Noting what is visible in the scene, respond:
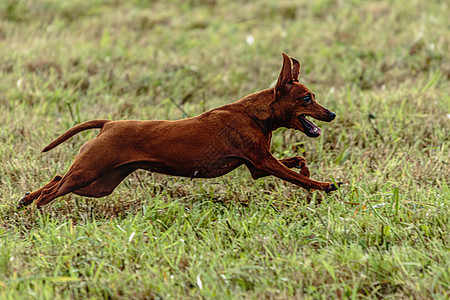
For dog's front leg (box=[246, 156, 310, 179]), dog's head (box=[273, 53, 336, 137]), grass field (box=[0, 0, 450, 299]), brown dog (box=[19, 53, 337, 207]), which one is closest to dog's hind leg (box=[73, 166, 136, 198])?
brown dog (box=[19, 53, 337, 207])

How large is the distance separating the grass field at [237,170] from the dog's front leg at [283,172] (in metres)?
0.24

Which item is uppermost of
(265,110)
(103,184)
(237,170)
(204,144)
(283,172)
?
(265,110)

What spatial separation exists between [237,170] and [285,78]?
124 centimetres

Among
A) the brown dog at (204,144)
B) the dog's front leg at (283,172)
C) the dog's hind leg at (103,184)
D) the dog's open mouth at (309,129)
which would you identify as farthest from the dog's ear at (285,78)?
the dog's hind leg at (103,184)

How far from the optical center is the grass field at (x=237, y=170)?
9.25 ft

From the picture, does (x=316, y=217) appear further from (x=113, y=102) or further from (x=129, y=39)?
(x=129, y=39)

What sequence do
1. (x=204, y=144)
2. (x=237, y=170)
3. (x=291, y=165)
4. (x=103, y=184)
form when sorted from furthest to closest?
(x=237, y=170) → (x=291, y=165) → (x=103, y=184) → (x=204, y=144)

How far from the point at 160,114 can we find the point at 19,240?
2410 mm

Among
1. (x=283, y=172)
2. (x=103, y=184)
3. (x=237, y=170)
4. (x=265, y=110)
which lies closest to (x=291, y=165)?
(x=283, y=172)

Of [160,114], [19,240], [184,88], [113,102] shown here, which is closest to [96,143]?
[19,240]

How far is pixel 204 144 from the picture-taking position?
10.4ft

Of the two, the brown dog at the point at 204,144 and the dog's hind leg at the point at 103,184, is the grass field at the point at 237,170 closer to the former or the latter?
the dog's hind leg at the point at 103,184

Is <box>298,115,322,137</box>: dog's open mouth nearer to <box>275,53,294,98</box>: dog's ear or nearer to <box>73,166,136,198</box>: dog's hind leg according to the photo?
<box>275,53,294,98</box>: dog's ear

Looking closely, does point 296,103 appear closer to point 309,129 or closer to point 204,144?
point 309,129
